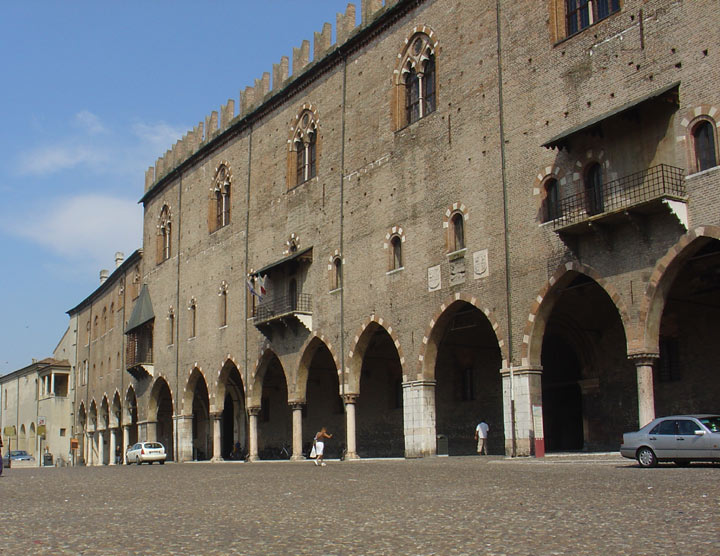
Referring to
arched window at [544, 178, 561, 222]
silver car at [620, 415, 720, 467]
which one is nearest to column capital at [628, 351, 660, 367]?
silver car at [620, 415, 720, 467]

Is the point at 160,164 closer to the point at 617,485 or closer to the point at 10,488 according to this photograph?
the point at 10,488

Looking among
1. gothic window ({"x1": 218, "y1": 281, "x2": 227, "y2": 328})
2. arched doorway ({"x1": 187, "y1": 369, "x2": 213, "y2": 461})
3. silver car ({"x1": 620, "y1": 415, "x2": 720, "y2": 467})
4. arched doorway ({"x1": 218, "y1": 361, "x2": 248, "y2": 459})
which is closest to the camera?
silver car ({"x1": 620, "y1": 415, "x2": 720, "y2": 467})

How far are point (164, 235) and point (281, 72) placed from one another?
13969 millimetres

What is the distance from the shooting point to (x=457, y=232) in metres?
24.9

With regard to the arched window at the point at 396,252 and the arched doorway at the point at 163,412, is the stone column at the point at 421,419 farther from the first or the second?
the arched doorway at the point at 163,412

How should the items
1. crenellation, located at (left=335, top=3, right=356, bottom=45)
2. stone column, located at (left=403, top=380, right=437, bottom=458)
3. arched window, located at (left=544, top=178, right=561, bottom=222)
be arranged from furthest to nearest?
crenellation, located at (left=335, top=3, right=356, bottom=45)
stone column, located at (left=403, top=380, right=437, bottom=458)
arched window, located at (left=544, top=178, right=561, bottom=222)

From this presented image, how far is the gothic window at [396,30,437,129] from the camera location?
26.8 meters

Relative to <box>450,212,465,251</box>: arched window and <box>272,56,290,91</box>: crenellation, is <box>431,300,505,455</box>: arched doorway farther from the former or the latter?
<box>272,56,290,91</box>: crenellation

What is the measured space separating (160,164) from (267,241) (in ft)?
49.7

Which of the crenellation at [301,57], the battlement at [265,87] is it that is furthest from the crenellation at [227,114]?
the crenellation at [301,57]

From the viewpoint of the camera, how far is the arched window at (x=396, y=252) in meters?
27.0

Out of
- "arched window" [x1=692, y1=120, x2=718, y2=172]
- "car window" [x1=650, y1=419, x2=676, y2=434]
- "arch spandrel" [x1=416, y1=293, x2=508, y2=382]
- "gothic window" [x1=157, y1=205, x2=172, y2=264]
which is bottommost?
"car window" [x1=650, y1=419, x2=676, y2=434]

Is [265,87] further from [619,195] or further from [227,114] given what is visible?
[619,195]

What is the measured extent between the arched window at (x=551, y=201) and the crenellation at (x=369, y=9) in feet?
34.6
